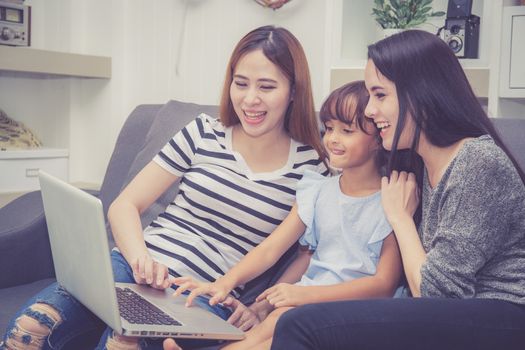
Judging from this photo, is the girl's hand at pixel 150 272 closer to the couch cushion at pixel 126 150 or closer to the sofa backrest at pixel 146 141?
the sofa backrest at pixel 146 141

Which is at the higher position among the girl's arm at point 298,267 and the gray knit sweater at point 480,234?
the gray knit sweater at point 480,234

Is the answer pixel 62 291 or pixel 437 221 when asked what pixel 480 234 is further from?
pixel 62 291

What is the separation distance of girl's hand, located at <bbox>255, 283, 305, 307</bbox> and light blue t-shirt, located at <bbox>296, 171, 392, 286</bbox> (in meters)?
0.13

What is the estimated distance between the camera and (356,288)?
1.34 m

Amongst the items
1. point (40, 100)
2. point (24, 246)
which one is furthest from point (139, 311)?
point (40, 100)

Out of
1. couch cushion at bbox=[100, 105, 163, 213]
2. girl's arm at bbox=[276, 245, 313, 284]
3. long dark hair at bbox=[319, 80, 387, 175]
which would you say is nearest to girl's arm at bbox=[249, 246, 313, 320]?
girl's arm at bbox=[276, 245, 313, 284]

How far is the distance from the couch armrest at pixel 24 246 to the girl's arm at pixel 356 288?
2.56ft

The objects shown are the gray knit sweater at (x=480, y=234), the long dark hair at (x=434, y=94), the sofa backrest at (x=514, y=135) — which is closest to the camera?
the gray knit sweater at (x=480, y=234)

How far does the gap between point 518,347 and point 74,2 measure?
7.46 feet

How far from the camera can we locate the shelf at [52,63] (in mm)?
2416

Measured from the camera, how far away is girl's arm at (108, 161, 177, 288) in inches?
54.4

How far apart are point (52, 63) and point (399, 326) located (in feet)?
6.27

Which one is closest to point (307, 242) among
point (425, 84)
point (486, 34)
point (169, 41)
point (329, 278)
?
point (329, 278)

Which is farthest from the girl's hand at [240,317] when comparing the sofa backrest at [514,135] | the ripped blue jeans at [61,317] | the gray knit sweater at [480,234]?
the sofa backrest at [514,135]
